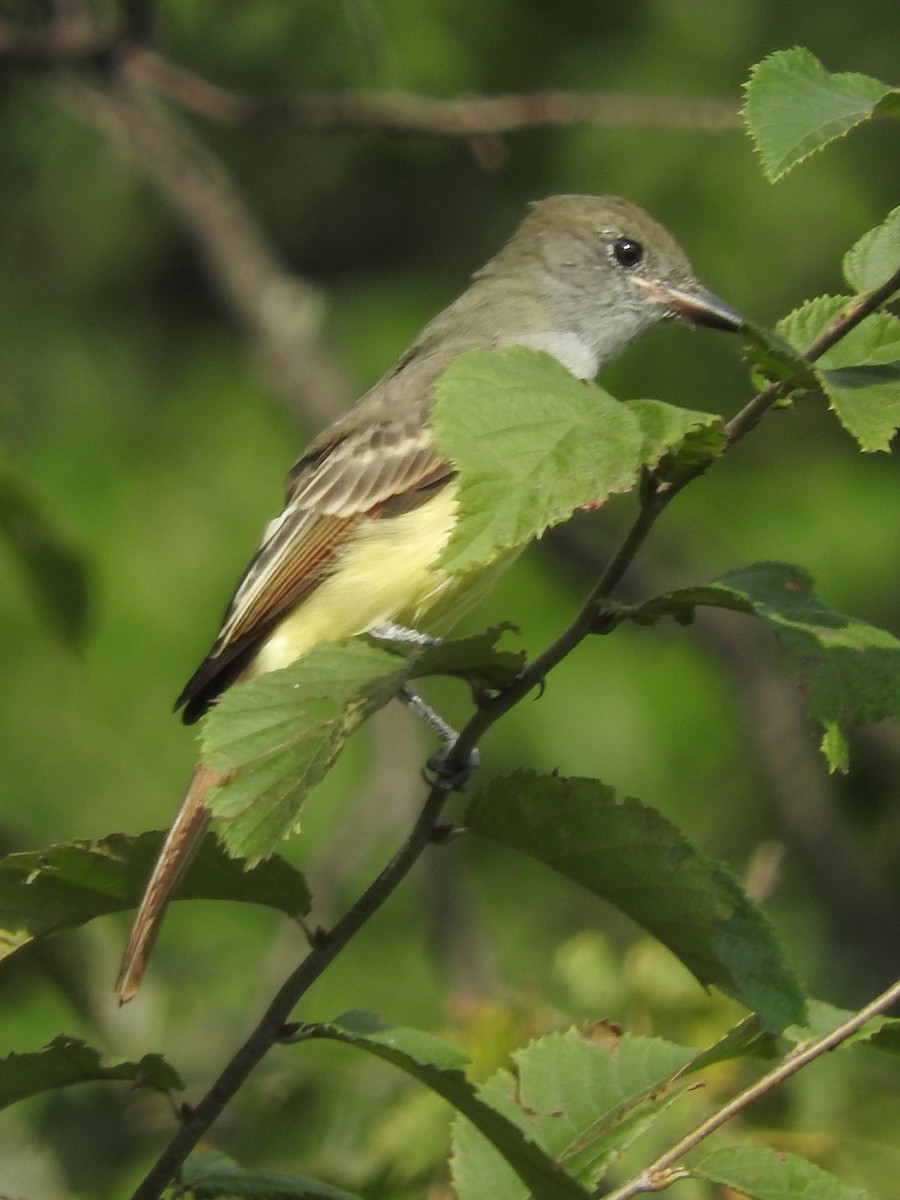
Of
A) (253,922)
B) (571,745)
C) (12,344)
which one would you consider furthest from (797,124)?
(12,344)

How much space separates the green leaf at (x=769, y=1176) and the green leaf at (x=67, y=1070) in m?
0.57

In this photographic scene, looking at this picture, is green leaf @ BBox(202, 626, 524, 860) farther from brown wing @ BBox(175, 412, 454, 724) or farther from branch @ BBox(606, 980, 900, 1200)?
brown wing @ BBox(175, 412, 454, 724)

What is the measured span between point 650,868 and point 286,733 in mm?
408

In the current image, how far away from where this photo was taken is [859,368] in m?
1.87

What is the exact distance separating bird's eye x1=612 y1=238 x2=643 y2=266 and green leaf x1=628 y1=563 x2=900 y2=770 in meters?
2.53

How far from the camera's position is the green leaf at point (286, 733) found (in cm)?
181

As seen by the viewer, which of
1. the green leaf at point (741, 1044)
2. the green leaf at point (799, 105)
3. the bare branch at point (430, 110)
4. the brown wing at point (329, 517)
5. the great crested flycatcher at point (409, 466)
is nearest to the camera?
the green leaf at point (799, 105)

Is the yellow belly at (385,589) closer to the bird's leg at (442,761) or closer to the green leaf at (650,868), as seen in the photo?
the bird's leg at (442,761)

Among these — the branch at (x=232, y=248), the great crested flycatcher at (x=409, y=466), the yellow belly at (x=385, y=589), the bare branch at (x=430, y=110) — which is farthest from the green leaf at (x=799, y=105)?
the branch at (x=232, y=248)

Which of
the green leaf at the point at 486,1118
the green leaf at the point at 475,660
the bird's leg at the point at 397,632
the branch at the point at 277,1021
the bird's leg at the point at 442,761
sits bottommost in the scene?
the green leaf at the point at 486,1118

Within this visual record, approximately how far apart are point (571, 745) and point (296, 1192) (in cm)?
431

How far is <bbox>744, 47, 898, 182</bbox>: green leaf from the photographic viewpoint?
5.82 ft

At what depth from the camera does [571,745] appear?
6.23 m

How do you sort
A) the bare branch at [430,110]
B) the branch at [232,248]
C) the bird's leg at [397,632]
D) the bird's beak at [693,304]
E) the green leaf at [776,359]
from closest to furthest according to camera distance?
1. the green leaf at [776,359]
2. the bird's leg at [397,632]
3. the bird's beak at [693,304]
4. the bare branch at [430,110]
5. the branch at [232,248]
